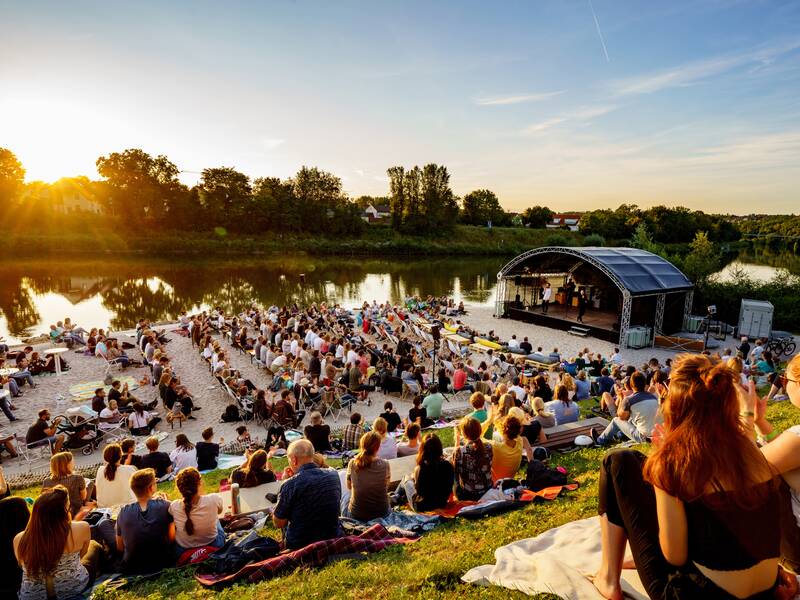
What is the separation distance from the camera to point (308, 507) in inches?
145

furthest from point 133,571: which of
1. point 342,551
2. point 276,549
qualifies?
point 342,551

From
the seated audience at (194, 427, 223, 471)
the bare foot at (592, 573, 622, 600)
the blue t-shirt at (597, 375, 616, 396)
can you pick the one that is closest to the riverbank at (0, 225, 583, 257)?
the blue t-shirt at (597, 375, 616, 396)

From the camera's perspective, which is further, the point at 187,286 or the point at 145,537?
the point at 187,286

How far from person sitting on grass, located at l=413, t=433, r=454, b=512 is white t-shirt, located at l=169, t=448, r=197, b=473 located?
4153 mm

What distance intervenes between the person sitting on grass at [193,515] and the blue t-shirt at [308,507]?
702mm

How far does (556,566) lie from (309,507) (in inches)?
76.2

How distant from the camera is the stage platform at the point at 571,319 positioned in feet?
60.0

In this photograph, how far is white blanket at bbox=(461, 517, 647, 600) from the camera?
101 inches

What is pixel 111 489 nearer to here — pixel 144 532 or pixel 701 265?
pixel 144 532

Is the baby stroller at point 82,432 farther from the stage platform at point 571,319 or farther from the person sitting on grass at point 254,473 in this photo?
the stage platform at point 571,319

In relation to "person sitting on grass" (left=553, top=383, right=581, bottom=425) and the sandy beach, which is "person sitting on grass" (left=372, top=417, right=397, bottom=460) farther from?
the sandy beach

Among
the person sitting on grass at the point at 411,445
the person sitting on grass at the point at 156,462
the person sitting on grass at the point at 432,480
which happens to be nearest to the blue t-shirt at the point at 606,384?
the person sitting on grass at the point at 411,445

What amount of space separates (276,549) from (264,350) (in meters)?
10.7

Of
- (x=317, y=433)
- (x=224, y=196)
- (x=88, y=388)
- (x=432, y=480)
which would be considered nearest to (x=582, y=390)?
(x=317, y=433)
